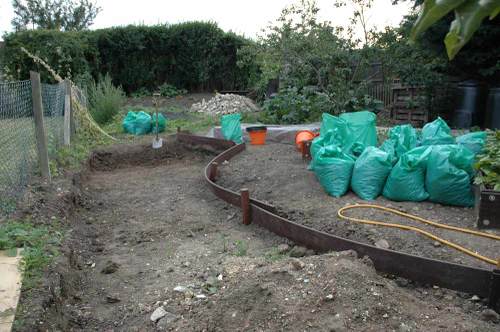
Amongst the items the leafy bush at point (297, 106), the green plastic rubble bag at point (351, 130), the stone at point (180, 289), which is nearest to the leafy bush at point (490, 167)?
the green plastic rubble bag at point (351, 130)

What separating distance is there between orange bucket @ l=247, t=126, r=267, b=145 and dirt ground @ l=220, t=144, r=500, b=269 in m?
1.44

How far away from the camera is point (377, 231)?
4012mm

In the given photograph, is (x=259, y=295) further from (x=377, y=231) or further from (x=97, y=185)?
(x=97, y=185)

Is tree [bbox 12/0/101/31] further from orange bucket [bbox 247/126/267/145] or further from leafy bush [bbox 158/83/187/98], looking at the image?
orange bucket [bbox 247/126/267/145]

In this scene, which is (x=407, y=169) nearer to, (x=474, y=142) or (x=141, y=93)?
(x=474, y=142)

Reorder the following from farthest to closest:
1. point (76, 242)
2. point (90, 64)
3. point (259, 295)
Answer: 1. point (90, 64)
2. point (76, 242)
3. point (259, 295)

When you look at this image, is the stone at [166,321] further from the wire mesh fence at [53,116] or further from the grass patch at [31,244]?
the wire mesh fence at [53,116]

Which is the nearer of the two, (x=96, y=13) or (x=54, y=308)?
(x=54, y=308)

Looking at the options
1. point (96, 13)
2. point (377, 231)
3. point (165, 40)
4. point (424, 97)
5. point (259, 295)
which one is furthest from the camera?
point (96, 13)

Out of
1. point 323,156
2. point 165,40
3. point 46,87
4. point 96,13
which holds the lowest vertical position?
point 323,156

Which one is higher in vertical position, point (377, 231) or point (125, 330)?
point (377, 231)

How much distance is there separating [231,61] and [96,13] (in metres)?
25.0

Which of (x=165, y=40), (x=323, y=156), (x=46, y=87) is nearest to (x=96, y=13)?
(x=165, y=40)

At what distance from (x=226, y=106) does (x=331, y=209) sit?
10.9 meters
